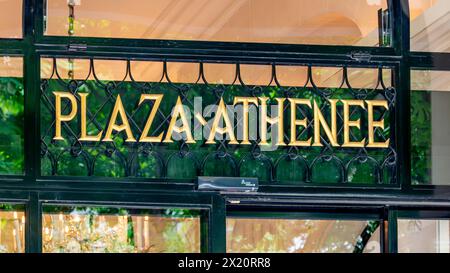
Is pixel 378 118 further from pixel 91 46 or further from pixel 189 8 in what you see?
pixel 91 46

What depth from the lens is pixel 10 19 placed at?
7.64m

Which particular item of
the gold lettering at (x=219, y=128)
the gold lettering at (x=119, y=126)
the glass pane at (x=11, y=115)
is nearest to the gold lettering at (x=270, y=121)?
the gold lettering at (x=219, y=128)

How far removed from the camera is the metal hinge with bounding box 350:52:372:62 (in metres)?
7.91

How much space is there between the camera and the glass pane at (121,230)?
7.54 meters

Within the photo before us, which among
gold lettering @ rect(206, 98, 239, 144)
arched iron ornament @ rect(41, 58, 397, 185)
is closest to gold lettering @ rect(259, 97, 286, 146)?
arched iron ornament @ rect(41, 58, 397, 185)

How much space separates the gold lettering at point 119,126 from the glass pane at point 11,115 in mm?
600

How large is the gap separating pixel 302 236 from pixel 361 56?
1.37m

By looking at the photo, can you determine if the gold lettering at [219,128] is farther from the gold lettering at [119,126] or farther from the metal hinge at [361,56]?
the metal hinge at [361,56]

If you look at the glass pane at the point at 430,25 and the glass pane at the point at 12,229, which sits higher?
the glass pane at the point at 430,25

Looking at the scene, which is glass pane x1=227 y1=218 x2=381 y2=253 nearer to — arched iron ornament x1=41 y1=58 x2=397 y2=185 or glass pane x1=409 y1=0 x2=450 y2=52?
arched iron ornament x1=41 y1=58 x2=397 y2=185

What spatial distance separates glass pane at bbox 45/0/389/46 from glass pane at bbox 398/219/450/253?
1.36 meters

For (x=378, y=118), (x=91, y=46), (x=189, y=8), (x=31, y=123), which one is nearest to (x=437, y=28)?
(x=378, y=118)

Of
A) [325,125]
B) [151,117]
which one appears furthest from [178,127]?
[325,125]

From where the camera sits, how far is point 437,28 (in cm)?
800
